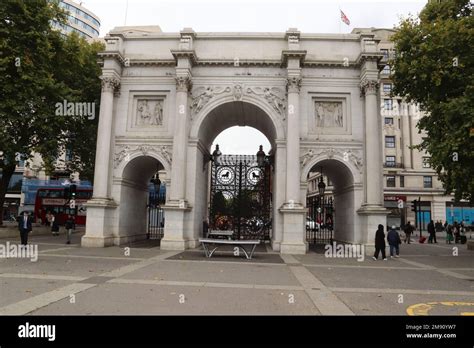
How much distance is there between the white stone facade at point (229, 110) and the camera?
70.2 feet

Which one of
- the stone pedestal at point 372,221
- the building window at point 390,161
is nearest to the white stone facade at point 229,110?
the stone pedestal at point 372,221

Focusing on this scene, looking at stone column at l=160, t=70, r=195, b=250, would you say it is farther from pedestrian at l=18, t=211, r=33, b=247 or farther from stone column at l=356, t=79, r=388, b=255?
stone column at l=356, t=79, r=388, b=255

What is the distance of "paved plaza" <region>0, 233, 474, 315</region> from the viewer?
24.0 ft

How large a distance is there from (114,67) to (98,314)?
18.7 meters

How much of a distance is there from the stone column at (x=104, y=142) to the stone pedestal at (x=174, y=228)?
398cm

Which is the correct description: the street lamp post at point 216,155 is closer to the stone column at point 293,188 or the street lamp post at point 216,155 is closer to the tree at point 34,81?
the stone column at point 293,188

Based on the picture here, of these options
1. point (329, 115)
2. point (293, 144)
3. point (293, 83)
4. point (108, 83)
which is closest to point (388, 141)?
point (329, 115)

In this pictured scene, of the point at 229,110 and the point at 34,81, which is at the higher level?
the point at 34,81

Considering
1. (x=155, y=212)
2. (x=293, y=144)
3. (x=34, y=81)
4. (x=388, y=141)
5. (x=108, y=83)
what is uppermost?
(x=388, y=141)

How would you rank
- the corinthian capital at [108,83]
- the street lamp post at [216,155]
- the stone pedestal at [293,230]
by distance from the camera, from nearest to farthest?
1. the stone pedestal at [293,230]
2. the corinthian capital at [108,83]
3. the street lamp post at [216,155]

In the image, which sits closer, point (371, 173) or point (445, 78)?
point (445, 78)

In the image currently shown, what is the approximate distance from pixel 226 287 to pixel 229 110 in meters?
16.3

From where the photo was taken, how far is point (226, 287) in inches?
377

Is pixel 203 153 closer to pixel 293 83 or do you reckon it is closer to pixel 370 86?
pixel 293 83
